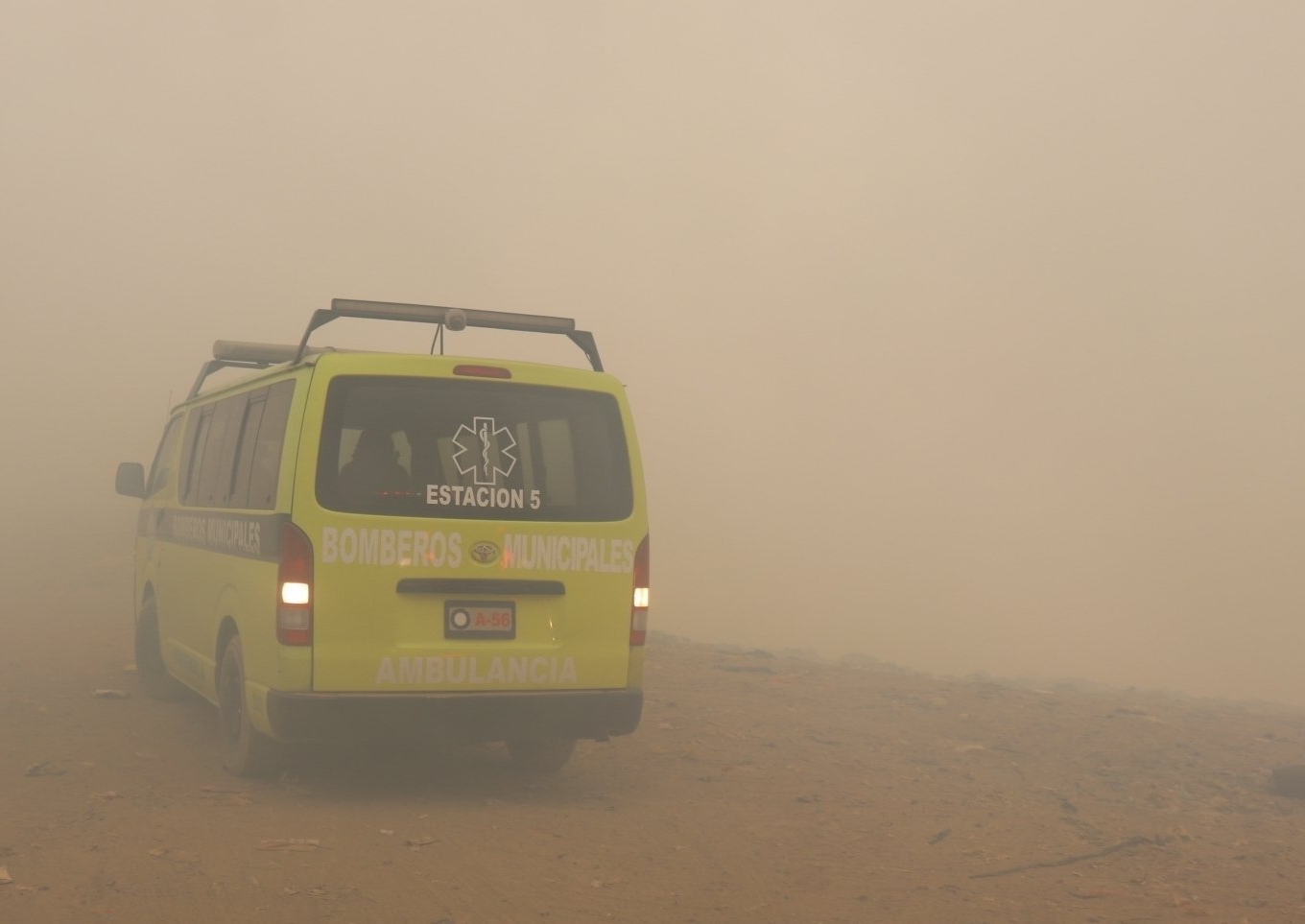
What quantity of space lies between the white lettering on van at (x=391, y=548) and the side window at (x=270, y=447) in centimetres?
42

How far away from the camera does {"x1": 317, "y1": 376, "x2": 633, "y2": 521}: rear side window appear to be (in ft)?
23.0

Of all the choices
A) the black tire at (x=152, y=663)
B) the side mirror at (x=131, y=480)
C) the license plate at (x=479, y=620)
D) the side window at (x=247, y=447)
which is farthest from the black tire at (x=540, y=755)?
the side mirror at (x=131, y=480)

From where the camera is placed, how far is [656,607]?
3575cm

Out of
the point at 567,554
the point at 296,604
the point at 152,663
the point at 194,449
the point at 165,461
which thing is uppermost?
the point at 194,449

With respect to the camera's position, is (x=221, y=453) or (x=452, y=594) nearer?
(x=452, y=594)

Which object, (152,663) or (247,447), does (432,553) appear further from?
(152,663)

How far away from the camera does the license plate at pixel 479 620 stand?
7.07 meters

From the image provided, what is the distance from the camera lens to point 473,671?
708cm

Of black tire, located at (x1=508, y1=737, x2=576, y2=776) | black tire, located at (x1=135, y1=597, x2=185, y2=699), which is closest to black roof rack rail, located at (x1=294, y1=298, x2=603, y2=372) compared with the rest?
black tire, located at (x1=508, y1=737, x2=576, y2=776)

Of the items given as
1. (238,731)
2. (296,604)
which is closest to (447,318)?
(296,604)

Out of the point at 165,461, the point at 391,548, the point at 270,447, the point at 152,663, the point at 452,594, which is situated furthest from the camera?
the point at 152,663

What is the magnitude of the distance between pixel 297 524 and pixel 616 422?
179 cm

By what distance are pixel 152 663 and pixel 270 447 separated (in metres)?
4.05

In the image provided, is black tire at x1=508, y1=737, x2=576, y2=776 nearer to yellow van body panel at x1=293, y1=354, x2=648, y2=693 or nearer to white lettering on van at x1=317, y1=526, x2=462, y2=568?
yellow van body panel at x1=293, y1=354, x2=648, y2=693
